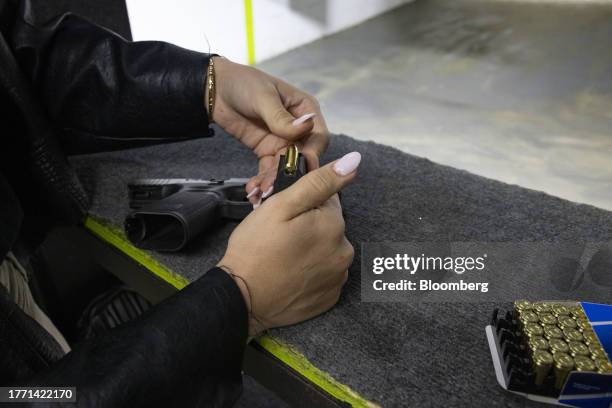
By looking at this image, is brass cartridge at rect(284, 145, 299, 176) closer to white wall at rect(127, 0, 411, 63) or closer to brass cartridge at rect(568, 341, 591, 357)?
brass cartridge at rect(568, 341, 591, 357)

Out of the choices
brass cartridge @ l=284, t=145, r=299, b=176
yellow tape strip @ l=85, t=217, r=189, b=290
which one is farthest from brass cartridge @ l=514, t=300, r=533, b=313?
yellow tape strip @ l=85, t=217, r=189, b=290

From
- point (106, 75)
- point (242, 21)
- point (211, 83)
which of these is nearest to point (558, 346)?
point (211, 83)

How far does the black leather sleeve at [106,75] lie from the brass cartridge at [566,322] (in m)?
0.51

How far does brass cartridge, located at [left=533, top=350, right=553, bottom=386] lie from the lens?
1.20 ft

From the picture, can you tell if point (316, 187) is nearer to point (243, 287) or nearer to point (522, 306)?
point (243, 287)

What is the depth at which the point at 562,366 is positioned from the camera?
14.3 inches

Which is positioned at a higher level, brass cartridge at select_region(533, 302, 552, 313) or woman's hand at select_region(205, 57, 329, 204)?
woman's hand at select_region(205, 57, 329, 204)

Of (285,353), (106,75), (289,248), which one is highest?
(106,75)

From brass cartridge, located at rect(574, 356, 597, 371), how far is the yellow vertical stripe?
4.28 feet

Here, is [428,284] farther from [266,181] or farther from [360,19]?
[360,19]

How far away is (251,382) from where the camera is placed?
0.87 metres

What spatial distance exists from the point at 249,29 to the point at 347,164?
1.15 m

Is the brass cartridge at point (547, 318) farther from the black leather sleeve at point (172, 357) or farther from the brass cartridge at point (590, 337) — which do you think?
the black leather sleeve at point (172, 357)

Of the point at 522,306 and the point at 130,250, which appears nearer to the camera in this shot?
the point at 522,306
